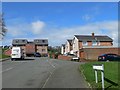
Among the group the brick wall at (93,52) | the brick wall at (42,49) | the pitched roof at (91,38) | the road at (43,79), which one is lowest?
the road at (43,79)

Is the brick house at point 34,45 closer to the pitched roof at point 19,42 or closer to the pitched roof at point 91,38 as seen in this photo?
the pitched roof at point 19,42

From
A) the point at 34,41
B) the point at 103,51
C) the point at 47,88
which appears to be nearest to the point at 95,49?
the point at 103,51

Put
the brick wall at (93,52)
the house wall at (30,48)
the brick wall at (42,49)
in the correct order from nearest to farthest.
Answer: the brick wall at (93,52)
the house wall at (30,48)
the brick wall at (42,49)

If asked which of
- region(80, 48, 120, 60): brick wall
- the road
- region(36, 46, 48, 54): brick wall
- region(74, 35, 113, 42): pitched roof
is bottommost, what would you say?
the road

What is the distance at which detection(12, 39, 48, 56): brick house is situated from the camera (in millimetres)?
134150

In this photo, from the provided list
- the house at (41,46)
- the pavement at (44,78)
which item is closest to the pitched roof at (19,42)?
the house at (41,46)

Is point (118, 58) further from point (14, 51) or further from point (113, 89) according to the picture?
point (113, 89)

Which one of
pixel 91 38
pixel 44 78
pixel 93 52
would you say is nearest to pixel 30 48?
pixel 91 38

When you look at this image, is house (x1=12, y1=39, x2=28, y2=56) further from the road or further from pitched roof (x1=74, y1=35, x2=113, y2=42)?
the road

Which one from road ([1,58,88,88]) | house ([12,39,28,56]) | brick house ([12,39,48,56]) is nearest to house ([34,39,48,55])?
brick house ([12,39,48,56])

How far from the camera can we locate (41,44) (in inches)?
5497

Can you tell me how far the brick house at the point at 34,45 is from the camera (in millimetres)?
134150

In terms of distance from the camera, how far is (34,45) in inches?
5354

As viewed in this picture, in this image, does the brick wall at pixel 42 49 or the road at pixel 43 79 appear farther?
the brick wall at pixel 42 49
